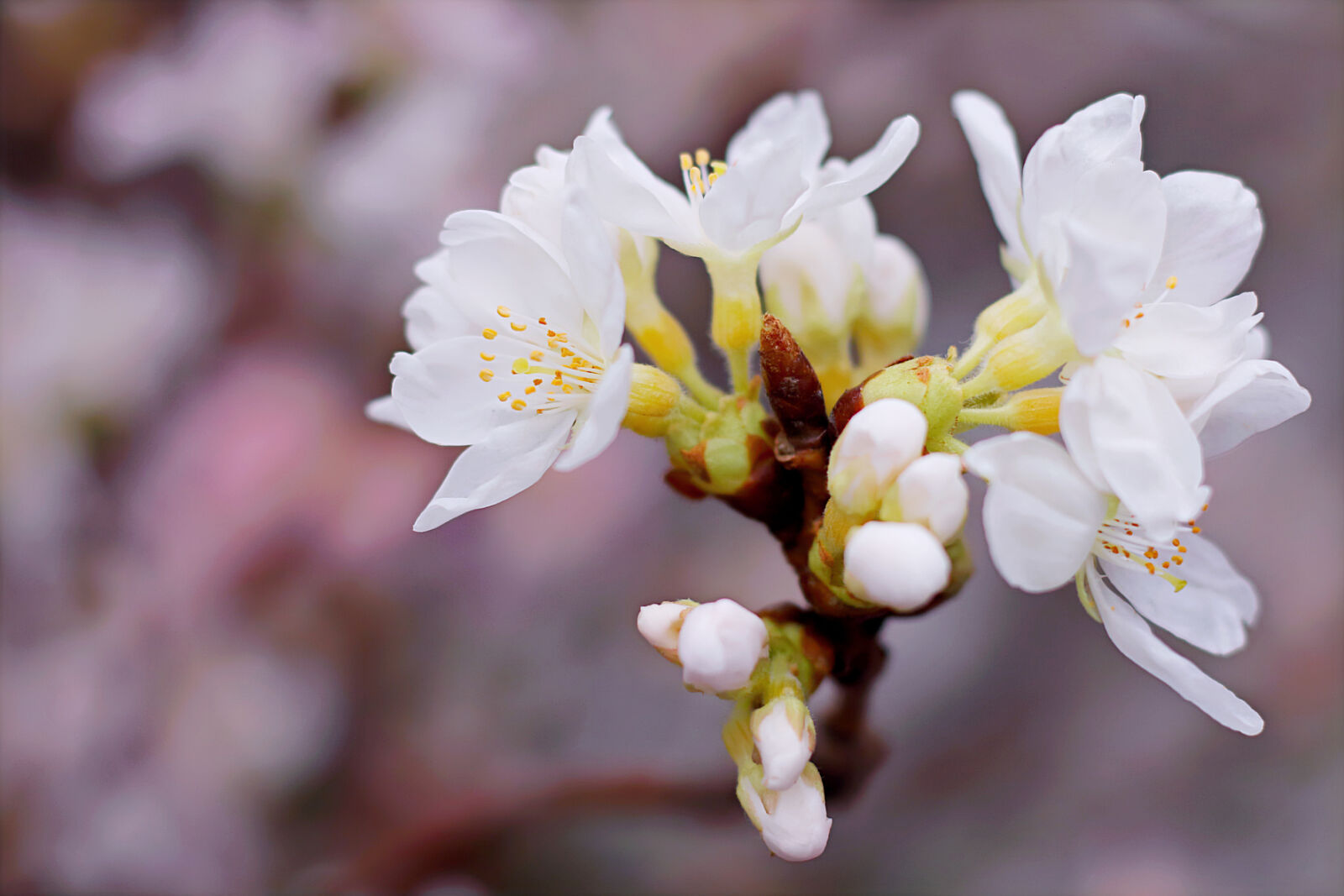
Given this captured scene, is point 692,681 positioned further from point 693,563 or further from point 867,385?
point 693,563

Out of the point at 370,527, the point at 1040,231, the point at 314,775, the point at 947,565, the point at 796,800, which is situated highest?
the point at 1040,231

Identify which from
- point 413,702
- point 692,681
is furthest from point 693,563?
point 692,681

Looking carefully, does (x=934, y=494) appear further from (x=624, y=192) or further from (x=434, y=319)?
(x=434, y=319)

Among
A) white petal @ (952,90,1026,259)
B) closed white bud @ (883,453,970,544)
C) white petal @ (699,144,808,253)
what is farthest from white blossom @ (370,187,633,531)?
white petal @ (952,90,1026,259)

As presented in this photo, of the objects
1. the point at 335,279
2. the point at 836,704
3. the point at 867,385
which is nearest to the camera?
the point at 867,385

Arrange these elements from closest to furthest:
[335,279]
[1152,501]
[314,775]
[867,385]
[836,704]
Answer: [1152,501] < [867,385] < [836,704] < [314,775] < [335,279]

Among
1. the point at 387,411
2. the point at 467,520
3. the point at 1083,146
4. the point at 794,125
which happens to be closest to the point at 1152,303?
the point at 1083,146

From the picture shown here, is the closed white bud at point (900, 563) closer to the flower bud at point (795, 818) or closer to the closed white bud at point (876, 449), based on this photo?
the closed white bud at point (876, 449)
